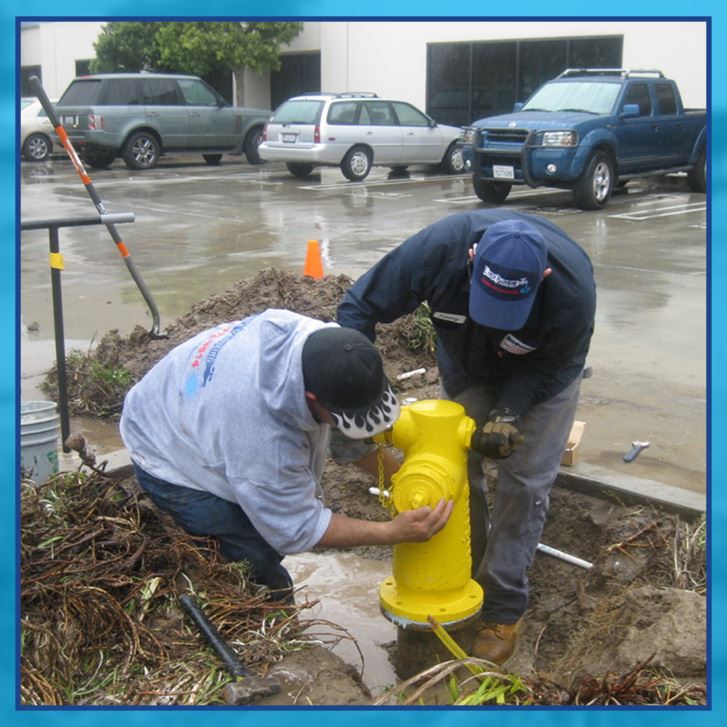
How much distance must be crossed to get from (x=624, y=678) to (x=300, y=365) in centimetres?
122

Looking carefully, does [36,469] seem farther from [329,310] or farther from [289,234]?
[289,234]

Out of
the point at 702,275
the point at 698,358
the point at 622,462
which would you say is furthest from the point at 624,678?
the point at 702,275

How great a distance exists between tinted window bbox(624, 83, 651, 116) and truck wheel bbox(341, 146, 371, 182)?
229 inches

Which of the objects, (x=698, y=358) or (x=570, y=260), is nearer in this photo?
(x=570, y=260)

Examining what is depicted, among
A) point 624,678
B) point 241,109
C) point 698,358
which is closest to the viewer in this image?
point 624,678

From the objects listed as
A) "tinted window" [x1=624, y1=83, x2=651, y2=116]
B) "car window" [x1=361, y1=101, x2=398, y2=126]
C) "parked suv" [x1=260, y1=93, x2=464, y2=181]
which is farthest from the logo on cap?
"car window" [x1=361, y1=101, x2=398, y2=126]

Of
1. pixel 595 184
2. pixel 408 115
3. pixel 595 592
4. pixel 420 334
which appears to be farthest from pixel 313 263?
pixel 408 115

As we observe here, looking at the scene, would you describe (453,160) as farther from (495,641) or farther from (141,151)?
(495,641)

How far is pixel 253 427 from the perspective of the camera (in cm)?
274

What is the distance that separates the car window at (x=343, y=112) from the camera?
17461 millimetres

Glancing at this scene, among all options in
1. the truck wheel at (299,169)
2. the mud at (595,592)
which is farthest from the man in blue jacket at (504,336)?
the truck wheel at (299,169)

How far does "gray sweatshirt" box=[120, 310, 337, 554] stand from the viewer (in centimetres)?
273

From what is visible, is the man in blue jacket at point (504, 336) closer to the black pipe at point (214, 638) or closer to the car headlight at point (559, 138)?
the black pipe at point (214, 638)

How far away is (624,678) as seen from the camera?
8.41 ft
